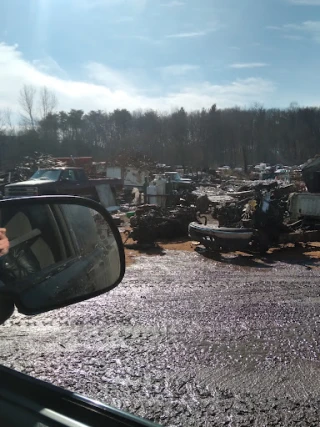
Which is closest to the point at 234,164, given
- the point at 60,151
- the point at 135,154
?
the point at 60,151

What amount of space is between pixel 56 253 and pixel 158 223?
1081 centimetres

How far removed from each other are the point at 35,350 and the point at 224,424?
87.4 inches

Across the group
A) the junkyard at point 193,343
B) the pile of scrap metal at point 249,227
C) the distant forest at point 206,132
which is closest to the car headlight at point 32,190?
the pile of scrap metal at point 249,227

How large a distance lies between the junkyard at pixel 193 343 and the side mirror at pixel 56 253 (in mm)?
1538

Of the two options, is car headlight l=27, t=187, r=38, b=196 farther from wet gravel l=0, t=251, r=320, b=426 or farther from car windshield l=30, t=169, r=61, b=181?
wet gravel l=0, t=251, r=320, b=426

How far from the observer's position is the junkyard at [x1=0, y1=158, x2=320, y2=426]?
3471mm

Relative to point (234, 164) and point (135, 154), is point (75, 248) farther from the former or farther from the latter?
point (234, 164)

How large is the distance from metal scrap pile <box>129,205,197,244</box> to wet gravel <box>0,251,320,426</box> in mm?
4914

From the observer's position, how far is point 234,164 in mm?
88438

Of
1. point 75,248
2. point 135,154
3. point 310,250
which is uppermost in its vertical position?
point 135,154

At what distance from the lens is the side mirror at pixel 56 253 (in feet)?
6.00

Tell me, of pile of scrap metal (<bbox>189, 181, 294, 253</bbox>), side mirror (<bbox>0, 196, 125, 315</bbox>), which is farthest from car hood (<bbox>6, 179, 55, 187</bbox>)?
side mirror (<bbox>0, 196, 125, 315</bbox>)

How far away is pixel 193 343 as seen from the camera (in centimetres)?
471

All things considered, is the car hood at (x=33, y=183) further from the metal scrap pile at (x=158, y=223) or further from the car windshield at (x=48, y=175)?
the metal scrap pile at (x=158, y=223)
